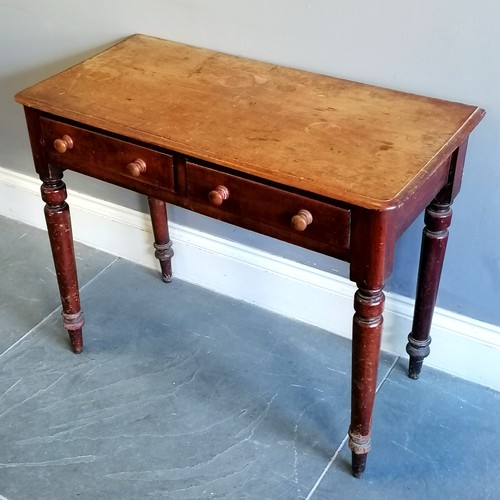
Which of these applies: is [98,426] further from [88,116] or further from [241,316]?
[88,116]

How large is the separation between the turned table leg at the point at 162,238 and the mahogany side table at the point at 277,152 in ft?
1.17

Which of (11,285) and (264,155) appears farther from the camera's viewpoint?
(11,285)

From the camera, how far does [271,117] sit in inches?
60.7

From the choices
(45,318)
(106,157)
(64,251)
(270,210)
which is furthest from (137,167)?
(45,318)

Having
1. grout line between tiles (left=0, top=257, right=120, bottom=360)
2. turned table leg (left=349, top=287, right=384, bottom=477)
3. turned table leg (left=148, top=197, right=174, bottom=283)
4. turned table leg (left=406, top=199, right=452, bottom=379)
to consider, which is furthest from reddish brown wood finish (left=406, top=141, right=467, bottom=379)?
grout line between tiles (left=0, top=257, right=120, bottom=360)

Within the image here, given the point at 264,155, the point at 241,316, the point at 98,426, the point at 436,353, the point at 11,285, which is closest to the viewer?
the point at 264,155

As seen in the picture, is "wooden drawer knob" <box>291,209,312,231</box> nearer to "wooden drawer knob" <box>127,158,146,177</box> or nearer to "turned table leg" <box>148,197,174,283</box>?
"wooden drawer knob" <box>127,158,146,177</box>

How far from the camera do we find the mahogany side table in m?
1.36

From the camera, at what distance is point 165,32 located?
6.35ft

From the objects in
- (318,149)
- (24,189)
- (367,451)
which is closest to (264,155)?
(318,149)

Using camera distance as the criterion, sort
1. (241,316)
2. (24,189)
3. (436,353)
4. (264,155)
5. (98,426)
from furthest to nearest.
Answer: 1. (24,189)
2. (241,316)
3. (436,353)
4. (98,426)
5. (264,155)

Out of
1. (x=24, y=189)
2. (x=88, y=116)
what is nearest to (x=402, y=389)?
(x=88, y=116)

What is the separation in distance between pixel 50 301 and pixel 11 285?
15 centimetres

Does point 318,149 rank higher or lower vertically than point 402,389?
higher
